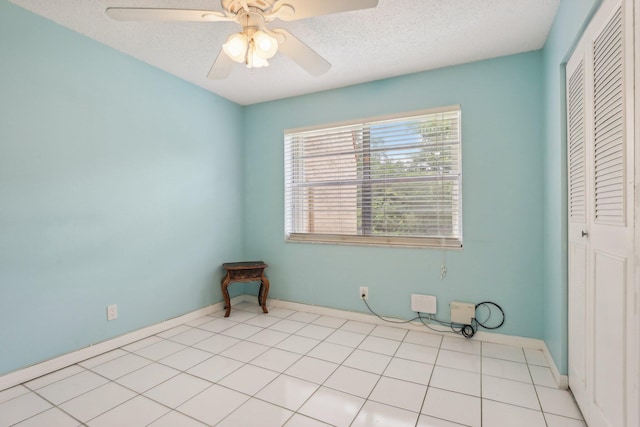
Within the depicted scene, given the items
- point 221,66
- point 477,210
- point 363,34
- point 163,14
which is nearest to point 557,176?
point 477,210

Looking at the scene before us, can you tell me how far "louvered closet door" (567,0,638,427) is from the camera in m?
1.14

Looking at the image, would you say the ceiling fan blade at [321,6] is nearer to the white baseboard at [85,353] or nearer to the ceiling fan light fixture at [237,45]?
the ceiling fan light fixture at [237,45]

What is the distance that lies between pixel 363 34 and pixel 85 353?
3.17 meters

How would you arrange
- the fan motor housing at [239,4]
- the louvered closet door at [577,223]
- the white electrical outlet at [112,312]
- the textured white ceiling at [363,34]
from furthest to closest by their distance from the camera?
the white electrical outlet at [112,312] < the textured white ceiling at [363,34] < the louvered closet door at [577,223] < the fan motor housing at [239,4]

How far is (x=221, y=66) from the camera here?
1951mm

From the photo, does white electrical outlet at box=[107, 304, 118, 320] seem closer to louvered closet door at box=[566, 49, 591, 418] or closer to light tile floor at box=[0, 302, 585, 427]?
light tile floor at box=[0, 302, 585, 427]

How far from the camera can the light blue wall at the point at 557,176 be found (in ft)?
6.05

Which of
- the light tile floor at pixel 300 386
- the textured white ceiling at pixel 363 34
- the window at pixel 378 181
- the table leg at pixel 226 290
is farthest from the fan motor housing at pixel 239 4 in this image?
the table leg at pixel 226 290

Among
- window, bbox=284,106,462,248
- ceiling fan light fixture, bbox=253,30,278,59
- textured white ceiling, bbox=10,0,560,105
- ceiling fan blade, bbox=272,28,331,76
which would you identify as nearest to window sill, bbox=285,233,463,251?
window, bbox=284,106,462,248

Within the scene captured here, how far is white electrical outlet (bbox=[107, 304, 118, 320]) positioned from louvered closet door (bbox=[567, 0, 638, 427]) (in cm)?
312

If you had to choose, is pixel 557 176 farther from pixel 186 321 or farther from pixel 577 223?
pixel 186 321

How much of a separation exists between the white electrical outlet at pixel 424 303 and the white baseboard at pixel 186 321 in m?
0.15

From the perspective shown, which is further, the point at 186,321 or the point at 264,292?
the point at 264,292

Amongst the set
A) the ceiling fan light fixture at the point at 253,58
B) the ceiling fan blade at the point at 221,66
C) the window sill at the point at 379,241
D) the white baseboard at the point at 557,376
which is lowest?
the white baseboard at the point at 557,376
